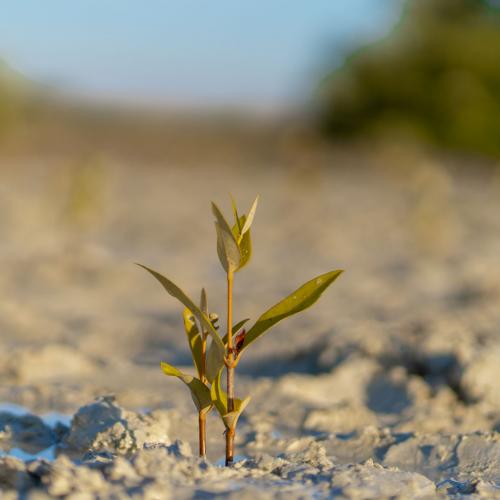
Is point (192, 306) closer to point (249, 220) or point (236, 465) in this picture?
point (249, 220)

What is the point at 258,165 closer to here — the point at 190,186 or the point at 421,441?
the point at 190,186

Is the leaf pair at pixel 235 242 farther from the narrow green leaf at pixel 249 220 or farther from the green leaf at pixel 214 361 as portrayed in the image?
the green leaf at pixel 214 361

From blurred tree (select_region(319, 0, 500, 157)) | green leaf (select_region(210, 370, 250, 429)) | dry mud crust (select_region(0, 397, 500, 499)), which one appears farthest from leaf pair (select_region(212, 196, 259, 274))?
blurred tree (select_region(319, 0, 500, 157))

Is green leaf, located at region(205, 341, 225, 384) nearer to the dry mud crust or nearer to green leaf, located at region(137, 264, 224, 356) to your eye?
green leaf, located at region(137, 264, 224, 356)

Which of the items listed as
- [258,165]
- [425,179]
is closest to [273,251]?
[425,179]

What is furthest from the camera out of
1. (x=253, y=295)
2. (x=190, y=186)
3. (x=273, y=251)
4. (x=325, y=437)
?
(x=190, y=186)

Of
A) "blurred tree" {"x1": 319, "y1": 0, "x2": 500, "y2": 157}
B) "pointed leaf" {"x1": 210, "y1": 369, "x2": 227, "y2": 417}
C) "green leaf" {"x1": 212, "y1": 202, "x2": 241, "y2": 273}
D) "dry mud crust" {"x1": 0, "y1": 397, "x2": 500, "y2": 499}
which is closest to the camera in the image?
"dry mud crust" {"x1": 0, "y1": 397, "x2": 500, "y2": 499}

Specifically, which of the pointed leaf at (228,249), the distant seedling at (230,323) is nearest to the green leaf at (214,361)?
the distant seedling at (230,323)
